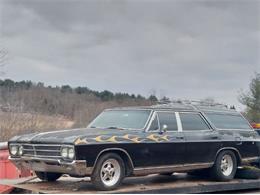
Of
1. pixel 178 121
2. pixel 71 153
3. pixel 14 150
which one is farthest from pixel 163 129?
pixel 14 150

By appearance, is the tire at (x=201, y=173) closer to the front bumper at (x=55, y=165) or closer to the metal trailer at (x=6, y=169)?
the front bumper at (x=55, y=165)

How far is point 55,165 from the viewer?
278 inches

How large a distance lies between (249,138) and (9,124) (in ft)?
43.8

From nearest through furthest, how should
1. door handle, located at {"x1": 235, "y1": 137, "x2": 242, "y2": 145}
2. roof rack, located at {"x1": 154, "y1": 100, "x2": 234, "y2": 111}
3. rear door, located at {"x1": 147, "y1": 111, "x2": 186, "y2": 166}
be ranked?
1. rear door, located at {"x1": 147, "y1": 111, "x2": 186, "y2": 166}
2. roof rack, located at {"x1": 154, "y1": 100, "x2": 234, "y2": 111}
3. door handle, located at {"x1": 235, "y1": 137, "x2": 242, "y2": 145}

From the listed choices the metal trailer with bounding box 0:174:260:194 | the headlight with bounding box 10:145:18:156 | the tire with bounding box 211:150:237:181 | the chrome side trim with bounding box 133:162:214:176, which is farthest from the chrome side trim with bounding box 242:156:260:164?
the headlight with bounding box 10:145:18:156

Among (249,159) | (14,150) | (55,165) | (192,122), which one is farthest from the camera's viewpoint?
(249,159)

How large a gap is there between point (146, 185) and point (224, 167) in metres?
2.11

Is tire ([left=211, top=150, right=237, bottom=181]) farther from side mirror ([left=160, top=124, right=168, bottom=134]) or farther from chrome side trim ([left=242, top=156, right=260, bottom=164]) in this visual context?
side mirror ([left=160, top=124, right=168, bottom=134])

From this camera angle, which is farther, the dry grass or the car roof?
the dry grass

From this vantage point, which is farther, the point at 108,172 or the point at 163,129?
the point at 163,129

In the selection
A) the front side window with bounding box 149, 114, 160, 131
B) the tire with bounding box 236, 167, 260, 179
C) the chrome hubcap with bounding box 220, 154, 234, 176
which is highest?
the front side window with bounding box 149, 114, 160, 131

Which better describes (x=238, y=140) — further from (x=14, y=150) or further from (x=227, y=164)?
(x=14, y=150)

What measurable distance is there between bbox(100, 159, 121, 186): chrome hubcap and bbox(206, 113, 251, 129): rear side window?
2755 mm

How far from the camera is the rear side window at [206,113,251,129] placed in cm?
943
